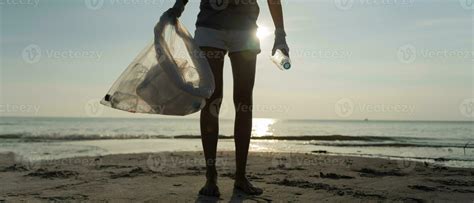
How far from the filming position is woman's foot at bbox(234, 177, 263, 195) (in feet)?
10.3

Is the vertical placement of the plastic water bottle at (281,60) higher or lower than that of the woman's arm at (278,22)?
lower

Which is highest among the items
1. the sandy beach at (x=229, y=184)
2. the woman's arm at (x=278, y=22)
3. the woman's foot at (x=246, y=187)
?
the woman's arm at (x=278, y=22)

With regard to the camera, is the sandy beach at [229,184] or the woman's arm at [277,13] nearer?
the sandy beach at [229,184]

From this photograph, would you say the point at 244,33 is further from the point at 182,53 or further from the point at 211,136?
the point at 211,136

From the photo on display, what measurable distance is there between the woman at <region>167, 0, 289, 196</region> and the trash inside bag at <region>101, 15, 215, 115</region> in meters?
0.17

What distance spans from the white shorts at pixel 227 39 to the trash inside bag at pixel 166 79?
118 mm

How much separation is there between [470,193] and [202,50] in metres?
2.53

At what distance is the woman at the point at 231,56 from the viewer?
3178 millimetres

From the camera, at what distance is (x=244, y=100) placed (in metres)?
3.31

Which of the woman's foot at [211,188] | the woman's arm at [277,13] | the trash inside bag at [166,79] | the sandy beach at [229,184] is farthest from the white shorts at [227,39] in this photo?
the sandy beach at [229,184]

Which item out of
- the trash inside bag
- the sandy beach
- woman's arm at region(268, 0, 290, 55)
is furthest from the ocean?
woman's arm at region(268, 0, 290, 55)

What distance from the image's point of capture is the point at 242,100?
3307mm

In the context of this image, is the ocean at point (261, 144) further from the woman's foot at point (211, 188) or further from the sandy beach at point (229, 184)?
the woman's foot at point (211, 188)

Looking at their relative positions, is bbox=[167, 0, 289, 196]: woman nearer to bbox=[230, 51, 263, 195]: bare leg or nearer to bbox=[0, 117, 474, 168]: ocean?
bbox=[230, 51, 263, 195]: bare leg
